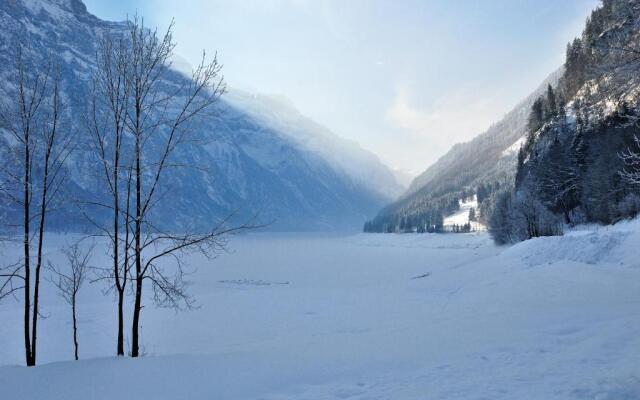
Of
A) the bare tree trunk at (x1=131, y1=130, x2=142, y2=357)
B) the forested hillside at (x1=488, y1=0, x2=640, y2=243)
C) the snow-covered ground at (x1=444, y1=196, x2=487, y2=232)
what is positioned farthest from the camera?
the snow-covered ground at (x1=444, y1=196, x2=487, y2=232)

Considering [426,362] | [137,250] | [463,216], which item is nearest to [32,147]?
[137,250]

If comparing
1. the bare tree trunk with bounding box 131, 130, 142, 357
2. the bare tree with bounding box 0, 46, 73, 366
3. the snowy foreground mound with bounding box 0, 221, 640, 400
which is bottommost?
the snowy foreground mound with bounding box 0, 221, 640, 400

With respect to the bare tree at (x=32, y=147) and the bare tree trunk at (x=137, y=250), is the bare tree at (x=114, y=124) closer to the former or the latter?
the bare tree trunk at (x=137, y=250)

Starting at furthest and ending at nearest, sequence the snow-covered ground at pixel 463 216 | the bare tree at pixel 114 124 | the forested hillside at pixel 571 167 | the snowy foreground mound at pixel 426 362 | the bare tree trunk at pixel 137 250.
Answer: the snow-covered ground at pixel 463 216
the forested hillside at pixel 571 167
the bare tree at pixel 114 124
the bare tree trunk at pixel 137 250
the snowy foreground mound at pixel 426 362

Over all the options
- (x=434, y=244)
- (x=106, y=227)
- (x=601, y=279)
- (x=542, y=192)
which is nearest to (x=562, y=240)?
(x=601, y=279)

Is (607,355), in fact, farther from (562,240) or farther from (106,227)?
(562,240)

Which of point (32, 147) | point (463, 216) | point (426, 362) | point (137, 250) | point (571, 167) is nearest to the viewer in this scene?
point (426, 362)

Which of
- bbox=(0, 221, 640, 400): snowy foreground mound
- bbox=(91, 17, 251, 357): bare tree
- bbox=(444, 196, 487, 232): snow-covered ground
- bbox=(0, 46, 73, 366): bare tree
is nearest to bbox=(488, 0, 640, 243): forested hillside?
bbox=(0, 221, 640, 400): snowy foreground mound

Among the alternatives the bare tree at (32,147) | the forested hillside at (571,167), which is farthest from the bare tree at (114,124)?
the forested hillside at (571,167)

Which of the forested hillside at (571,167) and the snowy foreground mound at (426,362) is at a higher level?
the forested hillside at (571,167)

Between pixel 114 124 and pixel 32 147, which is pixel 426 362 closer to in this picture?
pixel 114 124

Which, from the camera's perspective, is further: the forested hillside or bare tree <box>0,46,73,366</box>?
the forested hillside

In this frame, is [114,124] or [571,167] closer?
[114,124]

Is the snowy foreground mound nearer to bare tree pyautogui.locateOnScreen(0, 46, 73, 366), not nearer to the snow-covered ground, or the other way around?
bare tree pyautogui.locateOnScreen(0, 46, 73, 366)
